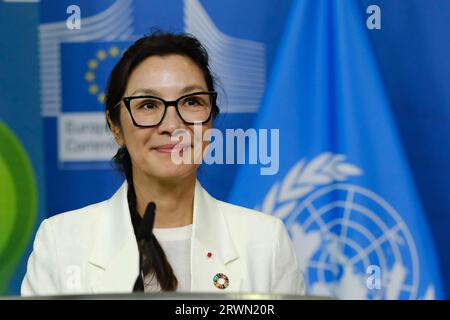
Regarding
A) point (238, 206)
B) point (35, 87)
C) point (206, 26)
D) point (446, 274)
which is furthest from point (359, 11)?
point (35, 87)

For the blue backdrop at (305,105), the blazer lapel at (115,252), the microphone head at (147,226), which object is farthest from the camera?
the blue backdrop at (305,105)

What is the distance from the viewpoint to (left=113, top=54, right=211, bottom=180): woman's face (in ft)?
5.67

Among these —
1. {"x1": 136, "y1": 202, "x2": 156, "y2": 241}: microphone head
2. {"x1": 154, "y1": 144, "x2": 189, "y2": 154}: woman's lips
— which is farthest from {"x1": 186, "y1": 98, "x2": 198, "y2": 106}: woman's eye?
{"x1": 136, "y1": 202, "x2": 156, "y2": 241}: microphone head

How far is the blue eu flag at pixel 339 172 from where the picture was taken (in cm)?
184

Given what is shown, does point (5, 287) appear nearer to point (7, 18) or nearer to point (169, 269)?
point (169, 269)

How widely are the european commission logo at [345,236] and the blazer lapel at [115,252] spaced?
1.24 feet

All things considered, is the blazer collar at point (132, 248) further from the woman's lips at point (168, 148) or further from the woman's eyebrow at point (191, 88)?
the woman's eyebrow at point (191, 88)

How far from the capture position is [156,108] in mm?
1729

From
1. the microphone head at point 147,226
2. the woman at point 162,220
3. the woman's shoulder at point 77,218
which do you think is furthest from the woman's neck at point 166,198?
the microphone head at point 147,226

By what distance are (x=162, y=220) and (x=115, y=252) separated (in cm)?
14

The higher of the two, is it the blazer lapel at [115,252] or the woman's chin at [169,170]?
the woman's chin at [169,170]

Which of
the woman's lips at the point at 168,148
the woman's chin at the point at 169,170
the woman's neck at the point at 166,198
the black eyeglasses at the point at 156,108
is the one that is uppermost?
the black eyeglasses at the point at 156,108

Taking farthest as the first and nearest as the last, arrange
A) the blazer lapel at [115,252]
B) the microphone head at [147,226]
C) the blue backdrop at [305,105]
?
1. the blue backdrop at [305,105]
2. the blazer lapel at [115,252]
3. the microphone head at [147,226]

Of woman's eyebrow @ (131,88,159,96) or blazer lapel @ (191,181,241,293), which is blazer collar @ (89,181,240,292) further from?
woman's eyebrow @ (131,88,159,96)
